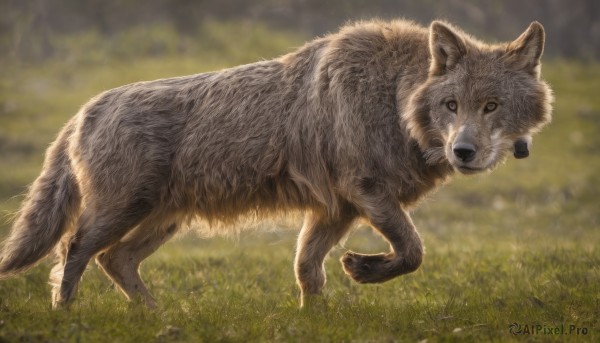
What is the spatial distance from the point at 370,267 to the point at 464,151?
122cm

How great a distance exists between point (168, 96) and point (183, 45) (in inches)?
765

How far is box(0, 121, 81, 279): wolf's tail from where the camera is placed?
7.17 meters

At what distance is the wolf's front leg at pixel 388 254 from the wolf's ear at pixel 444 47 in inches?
45.8

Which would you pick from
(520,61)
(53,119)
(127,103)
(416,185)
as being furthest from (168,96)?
(53,119)

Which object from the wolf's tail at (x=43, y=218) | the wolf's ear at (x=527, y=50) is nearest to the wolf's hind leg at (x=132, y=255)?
the wolf's tail at (x=43, y=218)

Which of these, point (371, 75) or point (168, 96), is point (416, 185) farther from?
point (168, 96)

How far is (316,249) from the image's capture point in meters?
7.51

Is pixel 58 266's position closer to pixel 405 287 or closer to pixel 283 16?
pixel 405 287

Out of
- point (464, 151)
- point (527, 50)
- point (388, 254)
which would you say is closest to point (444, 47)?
point (527, 50)

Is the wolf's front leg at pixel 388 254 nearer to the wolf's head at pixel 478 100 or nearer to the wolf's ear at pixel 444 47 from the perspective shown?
the wolf's head at pixel 478 100

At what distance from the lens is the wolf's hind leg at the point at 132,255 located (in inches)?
300

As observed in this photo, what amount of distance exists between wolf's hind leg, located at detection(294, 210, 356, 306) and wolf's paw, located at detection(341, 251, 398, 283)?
72 cm

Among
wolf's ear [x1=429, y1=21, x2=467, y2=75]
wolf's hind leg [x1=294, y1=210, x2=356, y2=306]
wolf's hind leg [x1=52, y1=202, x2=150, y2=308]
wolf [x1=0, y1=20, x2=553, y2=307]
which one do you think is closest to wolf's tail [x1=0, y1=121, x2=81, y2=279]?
wolf [x1=0, y1=20, x2=553, y2=307]

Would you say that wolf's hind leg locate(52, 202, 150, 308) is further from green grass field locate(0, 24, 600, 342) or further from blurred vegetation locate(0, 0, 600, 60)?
blurred vegetation locate(0, 0, 600, 60)
